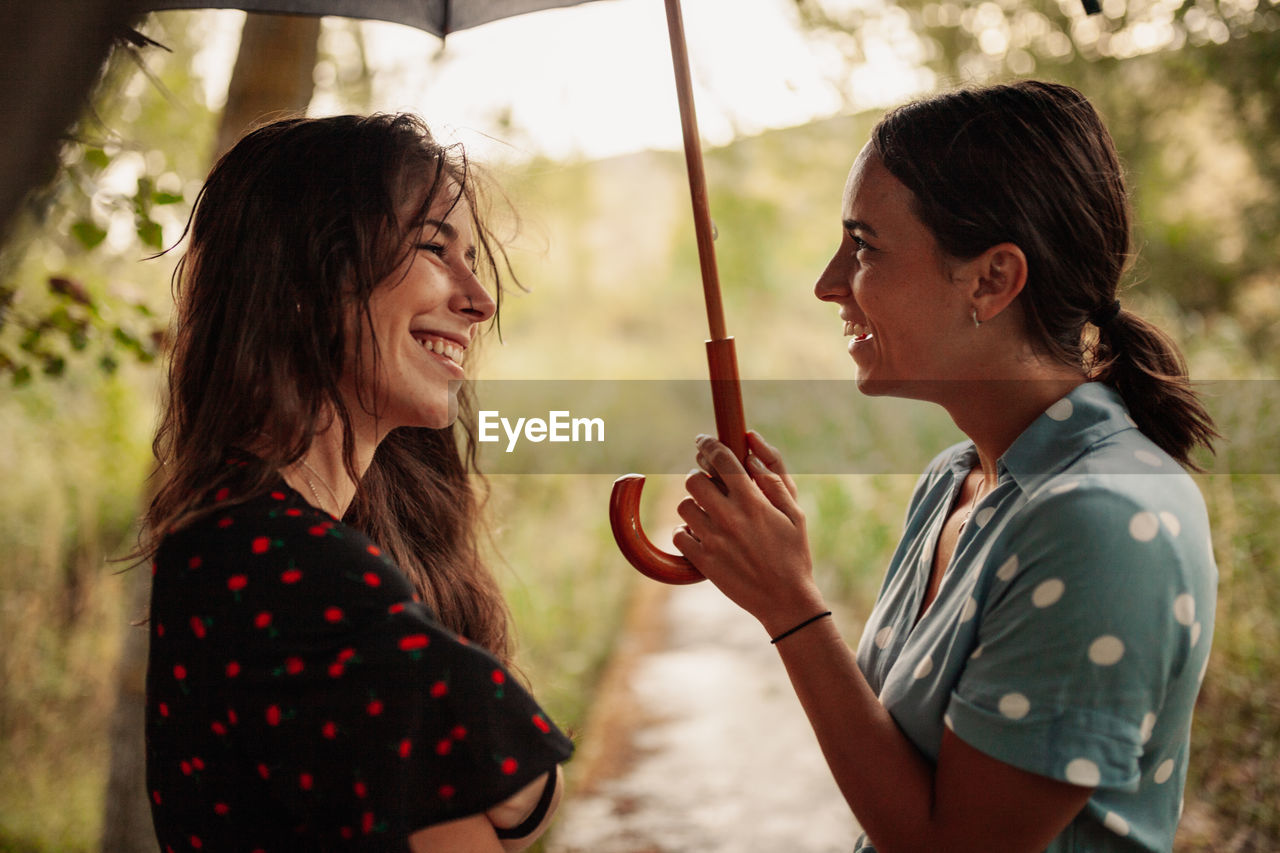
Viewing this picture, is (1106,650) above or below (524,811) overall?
above

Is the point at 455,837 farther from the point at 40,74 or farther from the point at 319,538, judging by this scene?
Answer: the point at 40,74

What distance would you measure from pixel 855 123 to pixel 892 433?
6.34ft

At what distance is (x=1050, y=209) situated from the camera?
57.6 inches

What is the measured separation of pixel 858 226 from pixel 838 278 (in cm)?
10

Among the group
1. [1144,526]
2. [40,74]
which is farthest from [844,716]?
[40,74]

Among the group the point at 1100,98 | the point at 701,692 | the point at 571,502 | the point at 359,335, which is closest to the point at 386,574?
the point at 359,335

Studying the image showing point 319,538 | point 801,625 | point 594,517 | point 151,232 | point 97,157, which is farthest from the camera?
point 594,517

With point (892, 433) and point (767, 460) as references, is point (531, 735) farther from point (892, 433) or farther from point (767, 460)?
point (892, 433)

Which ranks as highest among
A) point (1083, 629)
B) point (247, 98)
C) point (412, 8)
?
point (247, 98)

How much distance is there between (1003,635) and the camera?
4.08ft

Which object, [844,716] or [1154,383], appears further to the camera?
[1154,383]

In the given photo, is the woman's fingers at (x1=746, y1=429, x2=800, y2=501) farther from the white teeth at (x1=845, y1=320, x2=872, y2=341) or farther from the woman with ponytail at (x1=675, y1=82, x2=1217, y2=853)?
the white teeth at (x1=845, y1=320, x2=872, y2=341)

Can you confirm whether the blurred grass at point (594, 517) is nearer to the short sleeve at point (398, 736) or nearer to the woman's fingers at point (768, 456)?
the woman's fingers at point (768, 456)

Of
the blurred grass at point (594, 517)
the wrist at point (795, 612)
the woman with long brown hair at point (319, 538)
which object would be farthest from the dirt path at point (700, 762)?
the wrist at point (795, 612)
